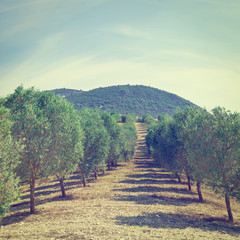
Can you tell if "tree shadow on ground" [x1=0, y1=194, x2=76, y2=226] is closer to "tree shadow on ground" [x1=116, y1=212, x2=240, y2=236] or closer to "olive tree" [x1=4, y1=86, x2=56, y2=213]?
"olive tree" [x1=4, y1=86, x2=56, y2=213]

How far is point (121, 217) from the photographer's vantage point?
23719 millimetres

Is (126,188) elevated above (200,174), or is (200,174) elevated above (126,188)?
(200,174)

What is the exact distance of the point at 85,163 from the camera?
39.1 metres

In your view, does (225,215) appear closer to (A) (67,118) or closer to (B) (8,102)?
(A) (67,118)

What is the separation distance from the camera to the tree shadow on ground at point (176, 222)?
70.6 ft

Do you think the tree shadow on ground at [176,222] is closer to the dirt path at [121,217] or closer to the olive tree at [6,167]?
the dirt path at [121,217]

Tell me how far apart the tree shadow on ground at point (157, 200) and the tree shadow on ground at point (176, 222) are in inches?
218

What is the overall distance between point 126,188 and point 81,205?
42.6ft

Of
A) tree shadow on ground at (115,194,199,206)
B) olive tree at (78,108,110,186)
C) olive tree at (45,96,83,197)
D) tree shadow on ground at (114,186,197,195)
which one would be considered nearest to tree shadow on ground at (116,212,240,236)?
tree shadow on ground at (115,194,199,206)

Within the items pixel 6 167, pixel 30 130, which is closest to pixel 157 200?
pixel 30 130

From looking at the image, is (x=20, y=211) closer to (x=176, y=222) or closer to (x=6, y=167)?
(x=6, y=167)

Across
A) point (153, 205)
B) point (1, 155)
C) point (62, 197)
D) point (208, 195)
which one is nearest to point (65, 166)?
point (62, 197)

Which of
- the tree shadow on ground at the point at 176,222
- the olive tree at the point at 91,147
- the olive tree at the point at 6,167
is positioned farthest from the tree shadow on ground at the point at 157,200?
the olive tree at the point at 6,167

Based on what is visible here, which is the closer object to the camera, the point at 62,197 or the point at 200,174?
the point at 200,174
